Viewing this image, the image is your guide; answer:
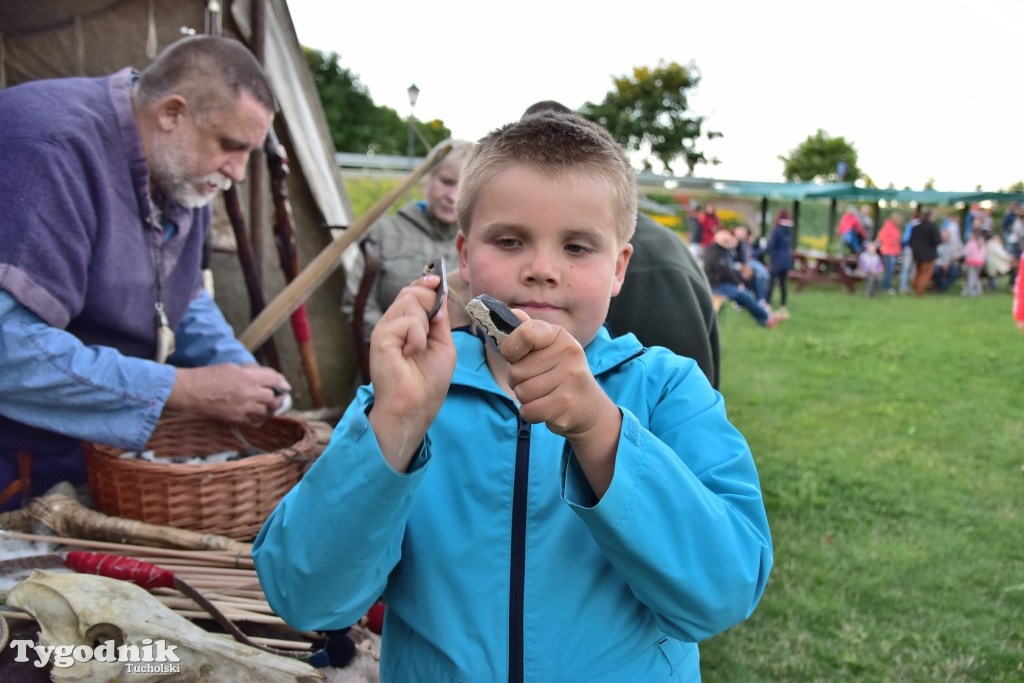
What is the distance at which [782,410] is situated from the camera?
22.0ft

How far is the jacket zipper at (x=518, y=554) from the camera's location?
123 centimetres

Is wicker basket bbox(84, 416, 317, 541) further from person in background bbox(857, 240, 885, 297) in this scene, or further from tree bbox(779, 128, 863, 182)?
tree bbox(779, 128, 863, 182)

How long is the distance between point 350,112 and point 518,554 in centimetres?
3726

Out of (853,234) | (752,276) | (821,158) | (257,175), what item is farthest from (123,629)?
(821,158)

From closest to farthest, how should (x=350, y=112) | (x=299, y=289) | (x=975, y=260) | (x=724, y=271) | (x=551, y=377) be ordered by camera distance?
1. (x=551, y=377)
2. (x=299, y=289)
3. (x=724, y=271)
4. (x=975, y=260)
5. (x=350, y=112)

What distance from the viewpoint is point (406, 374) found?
111 centimetres

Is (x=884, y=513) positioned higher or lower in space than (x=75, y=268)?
lower

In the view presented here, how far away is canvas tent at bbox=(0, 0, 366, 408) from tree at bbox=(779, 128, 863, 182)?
53.8 metres

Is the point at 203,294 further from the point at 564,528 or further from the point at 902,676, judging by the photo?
the point at 902,676

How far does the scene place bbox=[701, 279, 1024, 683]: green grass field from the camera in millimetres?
3000

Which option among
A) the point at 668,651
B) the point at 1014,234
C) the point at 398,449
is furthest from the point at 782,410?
the point at 1014,234

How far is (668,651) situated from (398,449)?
0.65m

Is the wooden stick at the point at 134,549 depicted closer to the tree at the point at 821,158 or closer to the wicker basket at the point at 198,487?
the wicker basket at the point at 198,487

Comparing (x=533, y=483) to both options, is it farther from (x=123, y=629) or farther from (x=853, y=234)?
(x=853, y=234)
